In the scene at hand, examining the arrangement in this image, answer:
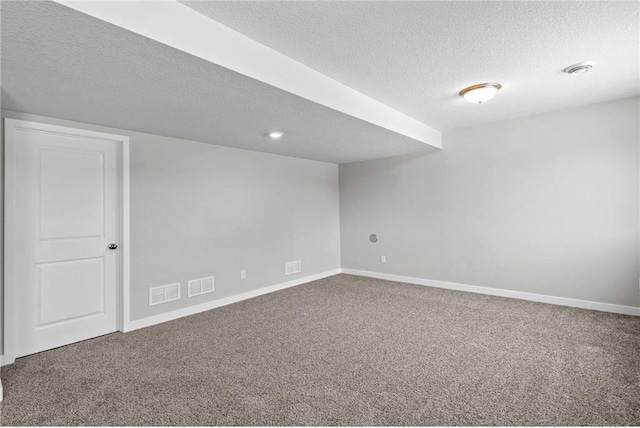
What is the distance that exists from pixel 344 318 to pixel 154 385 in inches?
79.6

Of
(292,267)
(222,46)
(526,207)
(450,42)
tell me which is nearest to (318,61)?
(222,46)

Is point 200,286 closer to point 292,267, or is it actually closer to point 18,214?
point 292,267

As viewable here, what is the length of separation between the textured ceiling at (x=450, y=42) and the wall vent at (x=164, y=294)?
2.94 meters

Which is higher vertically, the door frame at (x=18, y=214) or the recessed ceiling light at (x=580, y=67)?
the recessed ceiling light at (x=580, y=67)

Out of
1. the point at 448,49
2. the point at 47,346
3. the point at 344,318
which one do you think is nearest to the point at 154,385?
the point at 47,346

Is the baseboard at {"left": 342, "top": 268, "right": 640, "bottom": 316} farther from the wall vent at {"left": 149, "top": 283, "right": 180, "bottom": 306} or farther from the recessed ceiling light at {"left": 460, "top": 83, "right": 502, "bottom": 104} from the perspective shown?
the wall vent at {"left": 149, "top": 283, "right": 180, "bottom": 306}

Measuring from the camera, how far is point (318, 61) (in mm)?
2582

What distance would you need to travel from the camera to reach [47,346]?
2.97 metres

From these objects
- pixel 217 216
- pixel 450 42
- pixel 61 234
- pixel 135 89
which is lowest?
pixel 61 234

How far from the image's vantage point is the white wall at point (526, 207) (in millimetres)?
3627

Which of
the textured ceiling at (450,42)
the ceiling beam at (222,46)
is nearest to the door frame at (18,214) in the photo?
the ceiling beam at (222,46)

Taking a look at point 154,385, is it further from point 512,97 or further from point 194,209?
point 512,97

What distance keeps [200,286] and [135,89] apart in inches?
98.9

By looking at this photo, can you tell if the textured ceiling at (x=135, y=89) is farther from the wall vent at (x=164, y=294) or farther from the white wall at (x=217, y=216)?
the wall vent at (x=164, y=294)
